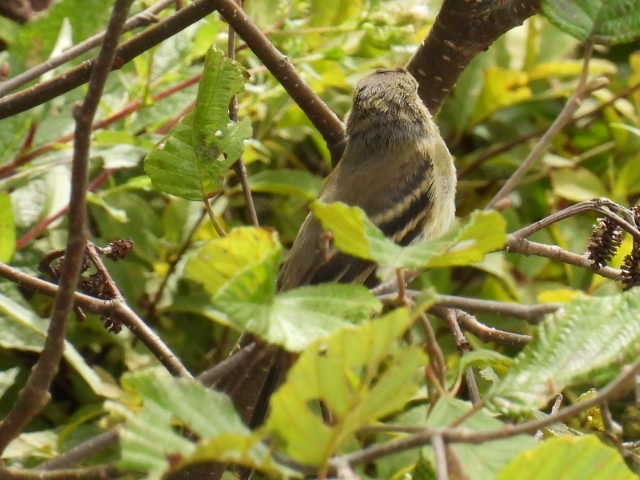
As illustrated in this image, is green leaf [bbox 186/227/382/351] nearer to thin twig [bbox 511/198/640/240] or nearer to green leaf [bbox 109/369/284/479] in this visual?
green leaf [bbox 109/369/284/479]

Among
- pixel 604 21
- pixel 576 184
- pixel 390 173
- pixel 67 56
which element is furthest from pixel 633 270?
pixel 576 184

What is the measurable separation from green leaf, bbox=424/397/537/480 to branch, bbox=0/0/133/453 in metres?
0.44

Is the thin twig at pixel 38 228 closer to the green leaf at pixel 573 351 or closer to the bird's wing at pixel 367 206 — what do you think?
the bird's wing at pixel 367 206

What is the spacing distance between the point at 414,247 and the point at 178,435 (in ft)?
1.12

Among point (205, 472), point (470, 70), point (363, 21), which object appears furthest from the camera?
point (470, 70)

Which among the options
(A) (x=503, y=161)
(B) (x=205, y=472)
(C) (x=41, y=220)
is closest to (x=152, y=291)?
(C) (x=41, y=220)

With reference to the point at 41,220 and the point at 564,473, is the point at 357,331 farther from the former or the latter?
the point at 41,220

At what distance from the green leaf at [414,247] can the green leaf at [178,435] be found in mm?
233

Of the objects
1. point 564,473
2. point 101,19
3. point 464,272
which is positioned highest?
point 101,19

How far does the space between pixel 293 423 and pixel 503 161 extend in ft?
8.32

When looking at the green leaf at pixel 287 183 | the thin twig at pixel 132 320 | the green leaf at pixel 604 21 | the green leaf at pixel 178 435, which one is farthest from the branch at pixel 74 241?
the green leaf at pixel 287 183

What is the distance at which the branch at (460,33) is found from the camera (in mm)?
2074

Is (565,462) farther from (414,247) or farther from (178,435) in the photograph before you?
(178,435)

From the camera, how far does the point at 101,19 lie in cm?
216
